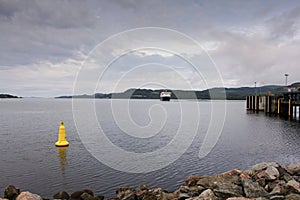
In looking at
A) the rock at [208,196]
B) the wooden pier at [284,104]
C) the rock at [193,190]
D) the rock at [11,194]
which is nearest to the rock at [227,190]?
the rock at [208,196]

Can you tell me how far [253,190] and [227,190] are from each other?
929 mm

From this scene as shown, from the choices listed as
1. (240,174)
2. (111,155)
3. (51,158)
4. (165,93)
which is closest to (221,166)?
(240,174)

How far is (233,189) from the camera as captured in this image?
966cm

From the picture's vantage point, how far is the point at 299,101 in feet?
201

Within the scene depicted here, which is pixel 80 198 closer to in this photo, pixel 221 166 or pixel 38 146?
pixel 221 166

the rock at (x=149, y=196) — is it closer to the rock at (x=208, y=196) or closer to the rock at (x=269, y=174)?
the rock at (x=208, y=196)

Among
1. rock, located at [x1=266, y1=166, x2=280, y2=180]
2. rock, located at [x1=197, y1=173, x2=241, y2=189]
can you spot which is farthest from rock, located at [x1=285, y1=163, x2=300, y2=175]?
rock, located at [x1=197, y1=173, x2=241, y2=189]

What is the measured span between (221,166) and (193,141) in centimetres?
1021

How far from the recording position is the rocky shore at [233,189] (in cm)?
933

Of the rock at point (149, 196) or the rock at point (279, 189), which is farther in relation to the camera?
the rock at point (149, 196)

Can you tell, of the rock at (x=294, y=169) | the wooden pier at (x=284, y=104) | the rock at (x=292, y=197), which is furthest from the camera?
the wooden pier at (x=284, y=104)

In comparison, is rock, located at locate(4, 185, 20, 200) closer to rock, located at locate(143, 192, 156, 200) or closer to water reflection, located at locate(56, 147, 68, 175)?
water reflection, located at locate(56, 147, 68, 175)

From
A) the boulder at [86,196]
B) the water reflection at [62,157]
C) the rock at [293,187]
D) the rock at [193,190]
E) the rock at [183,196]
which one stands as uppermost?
the rock at [293,187]

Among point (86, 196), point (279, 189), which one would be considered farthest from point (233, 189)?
point (86, 196)
